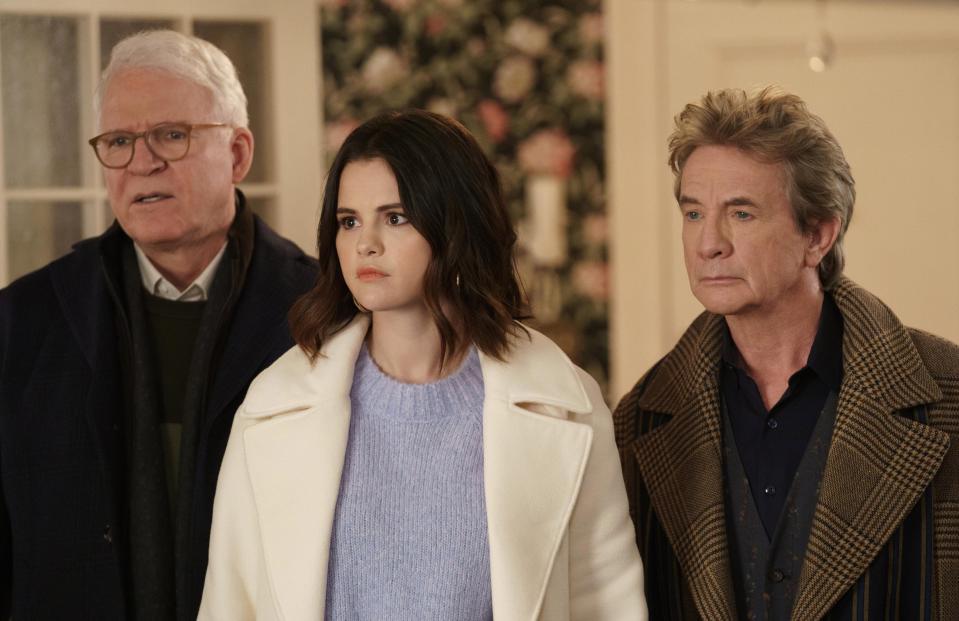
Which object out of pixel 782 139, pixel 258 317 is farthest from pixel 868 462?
pixel 258 317

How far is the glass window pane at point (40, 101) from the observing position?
2551mm

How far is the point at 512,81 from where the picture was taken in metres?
4.73

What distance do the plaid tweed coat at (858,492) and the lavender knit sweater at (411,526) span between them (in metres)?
0.39

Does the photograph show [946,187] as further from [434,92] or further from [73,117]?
[73,117]

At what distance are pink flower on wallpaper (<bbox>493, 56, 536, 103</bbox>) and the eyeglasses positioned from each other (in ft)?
9.05

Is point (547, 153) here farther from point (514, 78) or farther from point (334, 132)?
point (334, 132)

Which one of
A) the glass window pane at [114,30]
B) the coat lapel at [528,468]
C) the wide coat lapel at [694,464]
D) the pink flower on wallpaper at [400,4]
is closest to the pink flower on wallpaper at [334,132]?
the pink flower on wallpaper at [400,4]

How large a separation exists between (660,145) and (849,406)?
2.76 meters

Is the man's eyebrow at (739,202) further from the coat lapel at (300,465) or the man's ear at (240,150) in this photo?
the man's ear at (240,150)

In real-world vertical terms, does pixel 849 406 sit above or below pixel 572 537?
above

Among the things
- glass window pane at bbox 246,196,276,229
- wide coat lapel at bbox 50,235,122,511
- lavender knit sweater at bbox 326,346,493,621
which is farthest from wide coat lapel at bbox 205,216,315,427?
glass window pane at bbox 246,196,276,229

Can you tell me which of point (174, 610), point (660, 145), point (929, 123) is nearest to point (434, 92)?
point (660, 145)

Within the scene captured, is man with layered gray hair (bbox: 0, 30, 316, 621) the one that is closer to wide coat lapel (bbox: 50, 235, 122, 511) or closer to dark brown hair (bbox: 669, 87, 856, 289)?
wide coat lapel (bbox: 50, 235, 122, 511)

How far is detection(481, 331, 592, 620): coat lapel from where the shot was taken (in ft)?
5.43
